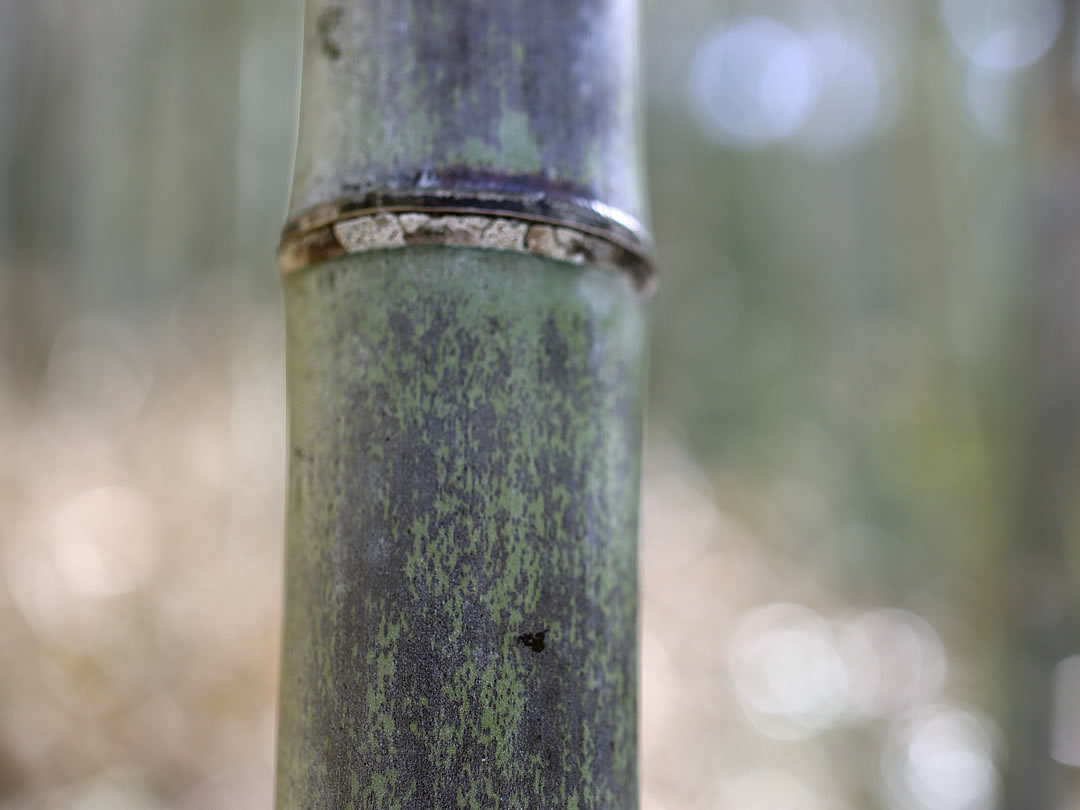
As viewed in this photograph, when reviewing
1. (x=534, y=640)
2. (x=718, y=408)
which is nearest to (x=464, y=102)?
(x=534, y=640)

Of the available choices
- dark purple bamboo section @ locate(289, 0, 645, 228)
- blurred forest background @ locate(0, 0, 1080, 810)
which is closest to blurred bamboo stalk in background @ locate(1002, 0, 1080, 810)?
blurred forest background @ locate(0, 0, 1080, 810)

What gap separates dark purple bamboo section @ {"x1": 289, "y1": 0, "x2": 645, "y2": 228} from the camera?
1.02 ft

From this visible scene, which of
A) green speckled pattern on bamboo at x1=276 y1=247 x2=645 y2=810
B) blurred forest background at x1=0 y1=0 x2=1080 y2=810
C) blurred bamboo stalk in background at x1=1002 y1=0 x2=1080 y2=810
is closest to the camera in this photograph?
green speckled pattern on bamboo at x1=276 y1=247 x2=645 y2=810

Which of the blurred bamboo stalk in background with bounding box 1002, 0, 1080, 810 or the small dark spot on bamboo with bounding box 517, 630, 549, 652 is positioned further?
the blurred bamboo stalk in background with bounding box 1002, 0, 1080, 810

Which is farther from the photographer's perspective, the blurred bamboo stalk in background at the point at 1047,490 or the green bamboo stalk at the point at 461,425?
the blurred bamboo stalk in background at the point at 1047,490

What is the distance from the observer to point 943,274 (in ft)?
11.1

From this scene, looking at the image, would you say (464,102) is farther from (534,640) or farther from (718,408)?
(718,408)

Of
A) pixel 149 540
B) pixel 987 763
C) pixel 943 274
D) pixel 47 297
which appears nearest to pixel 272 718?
pixel 149 540

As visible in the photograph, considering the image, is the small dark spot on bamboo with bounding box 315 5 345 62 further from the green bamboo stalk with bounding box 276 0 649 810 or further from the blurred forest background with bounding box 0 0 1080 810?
the blurred forest background with bounding box 0 0 1080 810

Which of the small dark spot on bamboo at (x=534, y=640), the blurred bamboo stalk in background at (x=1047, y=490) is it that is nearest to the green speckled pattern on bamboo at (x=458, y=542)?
the small dark spot on bamboo at (x=534, y=640)

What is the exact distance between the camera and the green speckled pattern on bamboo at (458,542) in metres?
0.30

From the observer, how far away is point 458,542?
297mm

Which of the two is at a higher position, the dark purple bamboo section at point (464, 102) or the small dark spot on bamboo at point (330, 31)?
the small dark spot on bamboo at point (330, 31)

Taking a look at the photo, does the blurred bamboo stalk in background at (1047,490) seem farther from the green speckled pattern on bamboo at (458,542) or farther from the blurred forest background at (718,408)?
the green speckled pattern on bamboo at (458,542)
